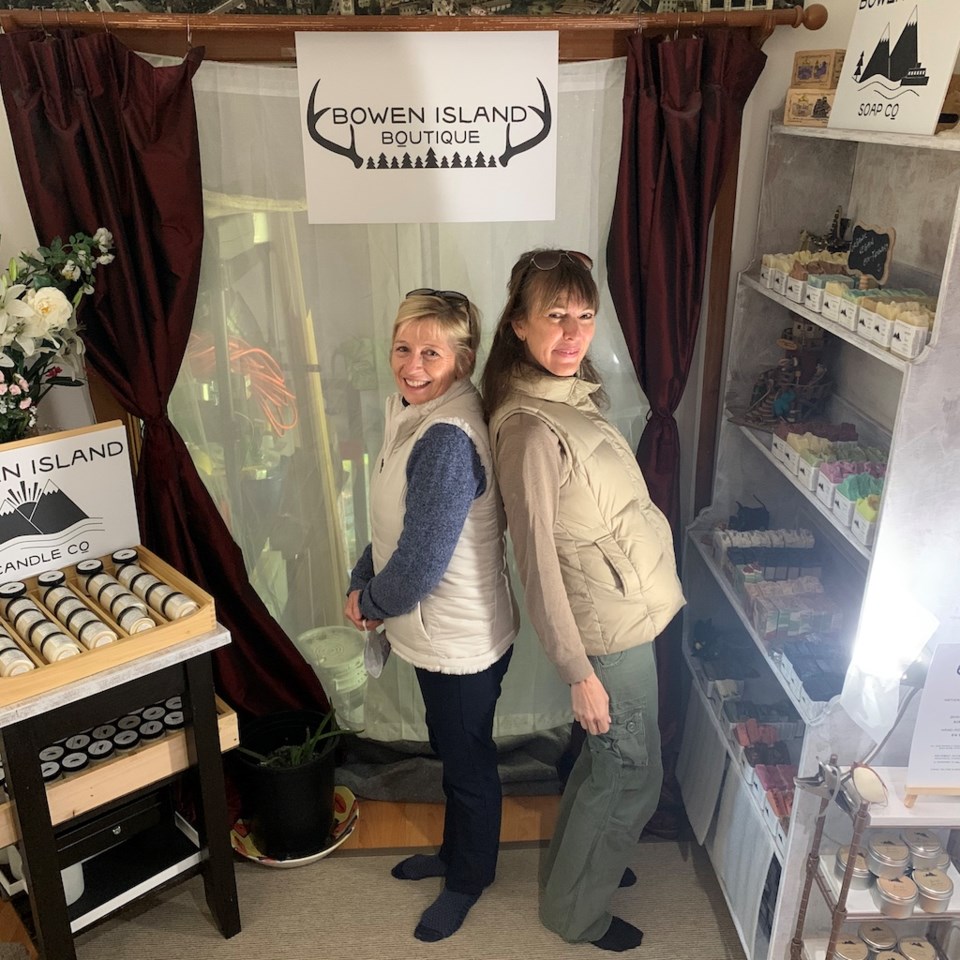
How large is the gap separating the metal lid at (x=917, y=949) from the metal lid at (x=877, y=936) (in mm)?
19

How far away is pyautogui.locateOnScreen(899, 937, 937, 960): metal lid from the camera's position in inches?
69.1

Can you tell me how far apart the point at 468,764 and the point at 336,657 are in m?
0.68

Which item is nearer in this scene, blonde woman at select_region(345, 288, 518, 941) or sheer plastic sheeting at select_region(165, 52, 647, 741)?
blonde woman at select_region(345, 288, 518, 941)

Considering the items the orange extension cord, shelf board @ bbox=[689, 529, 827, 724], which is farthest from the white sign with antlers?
shelf board @ bbox=[689, 529, 827, 724]

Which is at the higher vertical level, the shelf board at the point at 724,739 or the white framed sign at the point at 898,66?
the white framed sign at the point at 898,66

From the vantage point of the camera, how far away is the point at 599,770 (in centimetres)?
190

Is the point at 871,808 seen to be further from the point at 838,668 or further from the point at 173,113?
the point at 173,113

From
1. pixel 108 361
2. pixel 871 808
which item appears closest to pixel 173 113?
pixel 108 361

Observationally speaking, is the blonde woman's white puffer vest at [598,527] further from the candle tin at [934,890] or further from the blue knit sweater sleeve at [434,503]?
the candle tin at [934,890]

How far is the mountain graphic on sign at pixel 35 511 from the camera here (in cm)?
179

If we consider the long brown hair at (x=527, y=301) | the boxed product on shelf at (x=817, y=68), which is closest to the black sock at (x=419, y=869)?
the long brown hair at (x=527, y=301)

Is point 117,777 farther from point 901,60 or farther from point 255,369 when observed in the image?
point 901,60

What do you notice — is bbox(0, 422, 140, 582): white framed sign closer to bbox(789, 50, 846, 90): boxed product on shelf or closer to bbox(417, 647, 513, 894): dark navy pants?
bbox(417, 647, 513, 894): dark navy pants

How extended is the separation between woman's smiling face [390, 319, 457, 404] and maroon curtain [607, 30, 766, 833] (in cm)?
55
